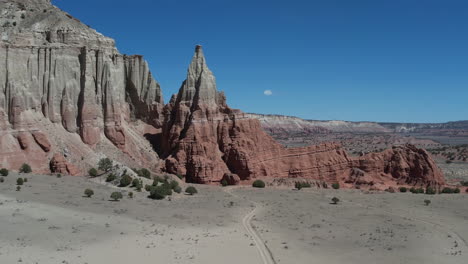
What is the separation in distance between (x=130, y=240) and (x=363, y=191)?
32.7 metres

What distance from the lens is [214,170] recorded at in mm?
46656

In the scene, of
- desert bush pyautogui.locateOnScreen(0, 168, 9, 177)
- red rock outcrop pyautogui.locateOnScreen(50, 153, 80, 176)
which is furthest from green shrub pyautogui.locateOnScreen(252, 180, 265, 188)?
desert bush pyautogui.locateOnScreen(0, 168, 9, 177)

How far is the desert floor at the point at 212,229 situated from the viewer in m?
19.7

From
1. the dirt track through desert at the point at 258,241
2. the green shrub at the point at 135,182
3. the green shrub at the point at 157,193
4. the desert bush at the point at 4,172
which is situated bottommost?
the dirt track through desert at the point at 258,241

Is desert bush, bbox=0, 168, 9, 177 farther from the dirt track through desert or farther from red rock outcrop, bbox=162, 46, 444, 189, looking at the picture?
the dirt track through desert

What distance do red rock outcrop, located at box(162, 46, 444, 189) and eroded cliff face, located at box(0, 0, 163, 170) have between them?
5273mm

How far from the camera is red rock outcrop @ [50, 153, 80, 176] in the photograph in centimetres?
3862

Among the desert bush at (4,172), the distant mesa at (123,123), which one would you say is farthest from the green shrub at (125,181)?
the desert bush at (4,172)

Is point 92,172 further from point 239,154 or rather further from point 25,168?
point 239,154

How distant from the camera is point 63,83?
43000 millimetres

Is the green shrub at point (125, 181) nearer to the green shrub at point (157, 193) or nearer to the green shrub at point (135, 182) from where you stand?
the green shrub at point (135, 182)

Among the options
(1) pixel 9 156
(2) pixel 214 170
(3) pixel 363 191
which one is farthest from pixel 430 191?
(1) pixel 9 156

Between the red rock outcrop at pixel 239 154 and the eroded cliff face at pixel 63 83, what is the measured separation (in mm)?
5273

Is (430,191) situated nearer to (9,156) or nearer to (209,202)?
(209,202)
